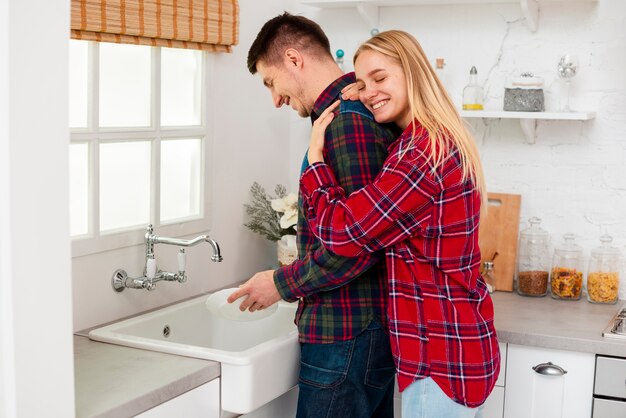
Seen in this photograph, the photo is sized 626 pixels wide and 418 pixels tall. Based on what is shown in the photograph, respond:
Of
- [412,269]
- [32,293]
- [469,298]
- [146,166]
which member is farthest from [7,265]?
[146,166]

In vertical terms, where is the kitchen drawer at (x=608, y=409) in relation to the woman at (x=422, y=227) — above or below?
below

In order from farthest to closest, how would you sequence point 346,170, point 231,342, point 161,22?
1. point 231,342
2. point 161,22
3. point 346,170

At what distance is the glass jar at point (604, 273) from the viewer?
2.75 meters

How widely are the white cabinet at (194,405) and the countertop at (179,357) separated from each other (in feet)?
0.05

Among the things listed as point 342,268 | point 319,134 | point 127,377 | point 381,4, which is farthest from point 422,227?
point 381,4

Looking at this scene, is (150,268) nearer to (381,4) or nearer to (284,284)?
(284,284)

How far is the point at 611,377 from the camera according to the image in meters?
2.32

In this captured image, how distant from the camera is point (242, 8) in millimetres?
2895

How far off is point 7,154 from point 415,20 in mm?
1919

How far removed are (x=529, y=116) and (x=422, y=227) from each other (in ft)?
3.71

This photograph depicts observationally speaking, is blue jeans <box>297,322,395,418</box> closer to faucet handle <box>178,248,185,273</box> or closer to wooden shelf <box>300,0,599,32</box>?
faucet handle <box>178,248,185,273</box>

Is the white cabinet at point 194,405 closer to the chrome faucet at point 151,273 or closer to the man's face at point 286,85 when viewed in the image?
the chrome faucet at point 151,273

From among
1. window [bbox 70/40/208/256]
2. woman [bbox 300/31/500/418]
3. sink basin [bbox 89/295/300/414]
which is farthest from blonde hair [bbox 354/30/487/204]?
window [bbox 70/40/208/256]

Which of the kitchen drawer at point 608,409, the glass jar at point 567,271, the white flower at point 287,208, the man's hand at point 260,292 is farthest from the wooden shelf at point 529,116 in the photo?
the man's hand at point 260,292
